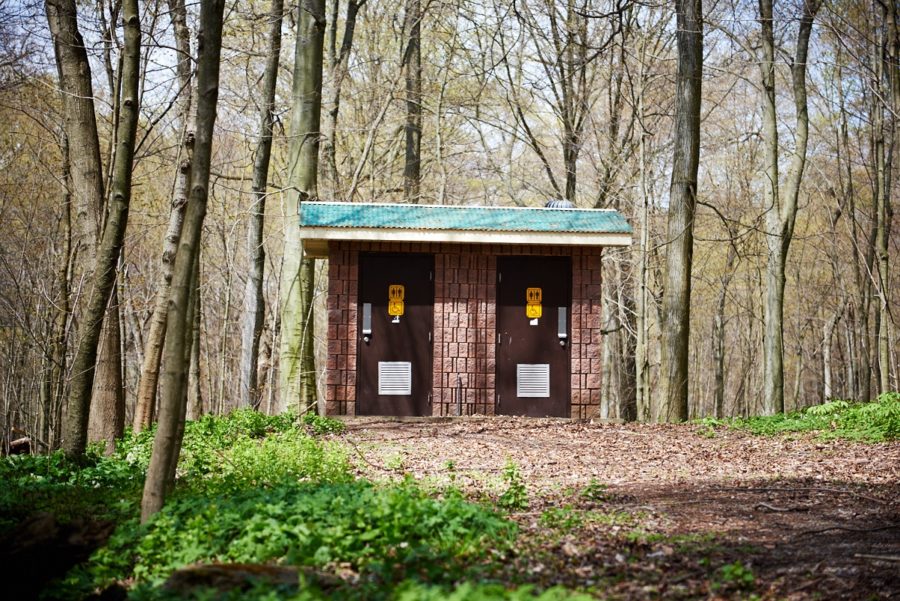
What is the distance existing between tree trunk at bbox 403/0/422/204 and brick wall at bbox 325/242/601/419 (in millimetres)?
8383

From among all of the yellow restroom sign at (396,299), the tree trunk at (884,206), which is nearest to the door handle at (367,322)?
the yellow restroom sign at (396,299)

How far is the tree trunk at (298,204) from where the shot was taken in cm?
1238

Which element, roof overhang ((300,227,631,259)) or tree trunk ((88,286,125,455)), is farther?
roof overhang ((300,227,631,259))

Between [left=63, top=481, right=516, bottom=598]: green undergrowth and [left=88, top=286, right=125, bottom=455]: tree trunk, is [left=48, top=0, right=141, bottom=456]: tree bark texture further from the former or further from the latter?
[left=63, top=481, right=516, bottom=598]: green undergrowth

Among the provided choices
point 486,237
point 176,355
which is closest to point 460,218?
point 486,237

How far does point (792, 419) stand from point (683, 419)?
1.68 metres

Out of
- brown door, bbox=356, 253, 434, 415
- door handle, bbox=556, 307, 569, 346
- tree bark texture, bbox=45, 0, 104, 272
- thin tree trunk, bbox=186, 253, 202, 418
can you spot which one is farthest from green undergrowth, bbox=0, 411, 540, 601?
door handle, bbox=556, 307, 569, 346

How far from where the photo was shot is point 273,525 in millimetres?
4824

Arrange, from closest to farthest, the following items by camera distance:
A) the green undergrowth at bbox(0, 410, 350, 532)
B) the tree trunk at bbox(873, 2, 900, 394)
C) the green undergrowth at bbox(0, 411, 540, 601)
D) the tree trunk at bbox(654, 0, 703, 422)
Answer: the green undergrowth at bbox(0, 411, 540, 601) → the green undergrowth at bbox(0, 410, 350, 532) → the tree trunk at bbox(654, 0, 703, 422) → the tree trunk at bbox(873, 2, 900, 394)

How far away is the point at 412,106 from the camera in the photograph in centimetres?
2328

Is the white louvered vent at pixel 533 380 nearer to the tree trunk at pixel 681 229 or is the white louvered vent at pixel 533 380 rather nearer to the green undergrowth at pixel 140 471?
the tree trunk at pixel 681 229

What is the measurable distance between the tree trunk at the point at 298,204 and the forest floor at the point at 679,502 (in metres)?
1.35

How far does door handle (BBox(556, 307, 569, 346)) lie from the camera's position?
45.2 ft

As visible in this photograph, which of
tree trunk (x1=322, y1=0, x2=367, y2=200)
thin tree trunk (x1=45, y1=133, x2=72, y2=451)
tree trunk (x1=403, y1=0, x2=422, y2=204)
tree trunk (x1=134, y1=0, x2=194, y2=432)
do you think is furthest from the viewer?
tree trunk (x1=403, y1=0, x2=422, y2=204)
